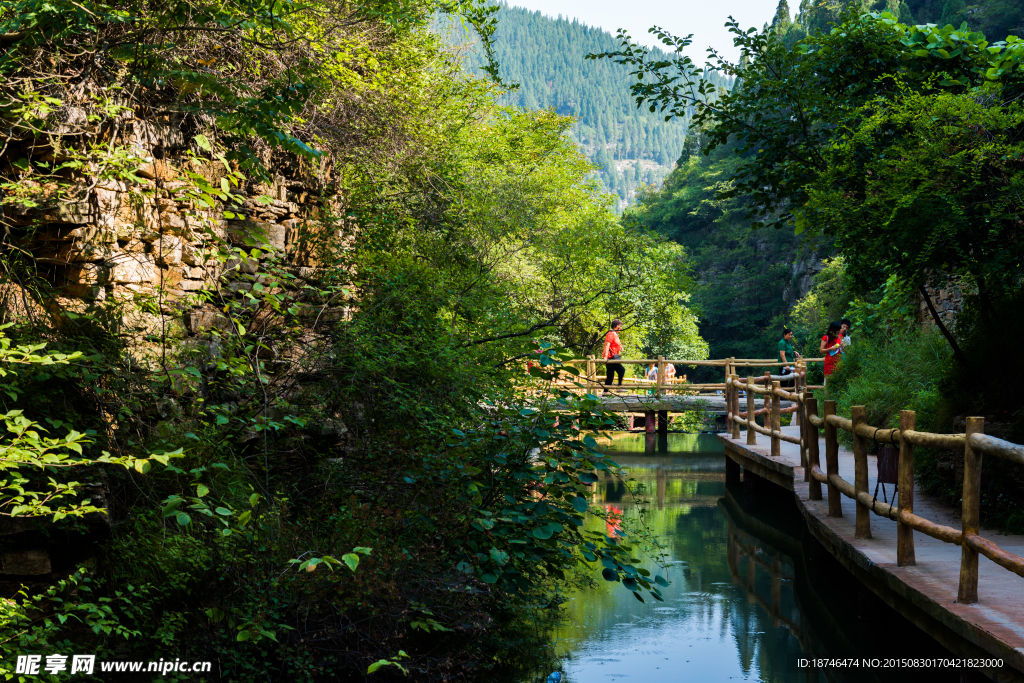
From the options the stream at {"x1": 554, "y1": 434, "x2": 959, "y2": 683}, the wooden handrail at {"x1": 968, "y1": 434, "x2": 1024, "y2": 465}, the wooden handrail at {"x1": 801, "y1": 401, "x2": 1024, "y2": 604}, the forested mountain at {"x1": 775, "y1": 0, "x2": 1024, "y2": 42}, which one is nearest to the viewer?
the wooden handrail at {"x1": 968, "y1": 434, "x2": 1024, "y2": 465}

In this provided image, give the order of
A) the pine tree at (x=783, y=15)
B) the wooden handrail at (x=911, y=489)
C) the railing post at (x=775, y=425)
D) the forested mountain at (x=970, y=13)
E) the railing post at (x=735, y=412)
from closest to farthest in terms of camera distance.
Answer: the wooden handrail at (x=911, y=489) → the railing post at (x=775, y=425) → the railing post at (x=735, y=412) → the forested mountain at (x=970, y=13) → the pine tree at (x=783, y=15)

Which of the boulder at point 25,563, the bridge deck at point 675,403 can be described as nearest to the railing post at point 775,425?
the boulder at point 25,563

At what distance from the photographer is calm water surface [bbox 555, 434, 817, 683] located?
540 cm

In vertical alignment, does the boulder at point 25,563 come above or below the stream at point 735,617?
above

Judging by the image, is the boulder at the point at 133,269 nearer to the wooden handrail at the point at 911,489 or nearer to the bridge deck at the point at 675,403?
the wooden handrail at the point at 911,489

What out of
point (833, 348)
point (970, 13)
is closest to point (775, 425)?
point (833, 348)

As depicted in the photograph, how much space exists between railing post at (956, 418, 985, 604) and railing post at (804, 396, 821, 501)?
10.5 ft

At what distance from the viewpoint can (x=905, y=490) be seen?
4734 mm

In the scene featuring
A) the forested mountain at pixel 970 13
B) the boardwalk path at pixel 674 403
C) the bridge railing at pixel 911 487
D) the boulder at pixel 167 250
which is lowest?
the boardwalk path at pixel 674 403

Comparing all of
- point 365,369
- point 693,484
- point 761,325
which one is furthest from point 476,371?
point 761,325

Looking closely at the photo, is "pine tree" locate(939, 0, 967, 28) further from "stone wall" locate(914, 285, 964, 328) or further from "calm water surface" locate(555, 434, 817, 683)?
"calm water surface" locate(555, 434, 817, 683)

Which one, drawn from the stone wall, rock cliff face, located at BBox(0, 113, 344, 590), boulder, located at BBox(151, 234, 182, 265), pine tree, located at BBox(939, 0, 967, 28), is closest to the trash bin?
rock cliff face, located at BBox(0, 113, 344, 590)

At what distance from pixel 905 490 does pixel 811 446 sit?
9.39 feet

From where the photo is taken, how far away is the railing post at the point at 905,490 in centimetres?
473
